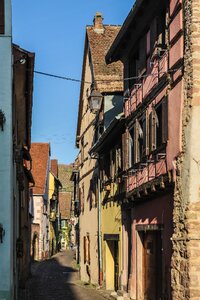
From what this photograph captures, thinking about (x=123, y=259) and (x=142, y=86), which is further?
(x=123, y=259)

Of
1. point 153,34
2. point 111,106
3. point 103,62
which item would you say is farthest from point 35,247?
point 153,34

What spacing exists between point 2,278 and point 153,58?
7.11 meters

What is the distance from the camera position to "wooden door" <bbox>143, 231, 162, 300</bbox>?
51.4ft

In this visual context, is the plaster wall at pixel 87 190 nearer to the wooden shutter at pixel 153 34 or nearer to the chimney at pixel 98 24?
the chimney at pixel 98 24

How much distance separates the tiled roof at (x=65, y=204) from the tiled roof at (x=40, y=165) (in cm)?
3067

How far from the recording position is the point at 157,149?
47.9 feet

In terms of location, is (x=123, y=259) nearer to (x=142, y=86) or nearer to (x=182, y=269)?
(x=142, y=86)

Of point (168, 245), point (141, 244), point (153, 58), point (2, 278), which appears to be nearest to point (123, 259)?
point (141, 244)

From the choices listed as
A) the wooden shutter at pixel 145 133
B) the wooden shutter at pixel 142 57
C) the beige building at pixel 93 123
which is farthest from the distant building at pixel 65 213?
the wooden shutter at pixel 145 133

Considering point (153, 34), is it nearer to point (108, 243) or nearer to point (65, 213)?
point (108, 243)

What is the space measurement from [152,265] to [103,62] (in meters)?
13.7

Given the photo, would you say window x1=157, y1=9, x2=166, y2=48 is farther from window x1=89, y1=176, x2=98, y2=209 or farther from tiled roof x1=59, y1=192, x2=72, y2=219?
tiled roof x1=59, y1=192, x2=72, y2=219

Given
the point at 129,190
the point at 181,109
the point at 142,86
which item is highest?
the point at 142,86

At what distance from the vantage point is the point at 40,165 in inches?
1997
